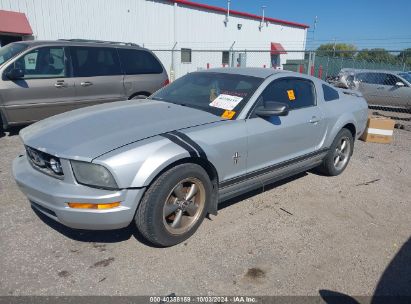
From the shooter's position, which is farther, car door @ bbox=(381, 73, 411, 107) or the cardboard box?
car door @ bbox=(381, 73, 411, 107)

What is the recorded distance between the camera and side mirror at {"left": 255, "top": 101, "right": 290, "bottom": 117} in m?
3.47

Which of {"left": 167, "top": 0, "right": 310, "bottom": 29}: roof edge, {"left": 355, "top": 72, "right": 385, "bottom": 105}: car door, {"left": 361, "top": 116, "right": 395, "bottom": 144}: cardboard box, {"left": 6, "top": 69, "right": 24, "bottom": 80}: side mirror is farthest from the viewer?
{"left": 167, "top": 0, "right": 310, "bottom": 29}: roof edge

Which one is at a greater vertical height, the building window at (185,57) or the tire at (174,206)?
the building window at (185,57)

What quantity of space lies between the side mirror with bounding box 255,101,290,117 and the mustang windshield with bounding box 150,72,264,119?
193 mm

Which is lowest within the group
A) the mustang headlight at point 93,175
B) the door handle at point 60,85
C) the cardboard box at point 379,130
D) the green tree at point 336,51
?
the cardboard box at point 379,130

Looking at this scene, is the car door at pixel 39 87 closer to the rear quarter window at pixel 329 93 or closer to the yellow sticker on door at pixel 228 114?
the yellow sticker on door at pixel 228 114

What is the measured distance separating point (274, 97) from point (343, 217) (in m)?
1.57

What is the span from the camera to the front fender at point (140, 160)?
8.55 feet

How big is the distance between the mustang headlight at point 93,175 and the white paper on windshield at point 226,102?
1.52 meters

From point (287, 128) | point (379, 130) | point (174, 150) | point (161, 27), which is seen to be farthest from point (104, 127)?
point (161, 27)

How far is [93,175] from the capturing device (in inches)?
104

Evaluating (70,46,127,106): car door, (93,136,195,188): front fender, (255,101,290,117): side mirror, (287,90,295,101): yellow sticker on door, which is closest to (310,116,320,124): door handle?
(287,90,295,101): yellow sticker on door

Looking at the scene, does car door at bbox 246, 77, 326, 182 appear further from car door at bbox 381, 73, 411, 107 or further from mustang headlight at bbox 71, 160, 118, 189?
car door at bbox 381, 73, 411, 107

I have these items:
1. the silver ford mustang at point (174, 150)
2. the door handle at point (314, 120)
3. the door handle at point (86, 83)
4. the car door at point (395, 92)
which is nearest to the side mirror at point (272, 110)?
the silver ford mustang at point (174, 150)
